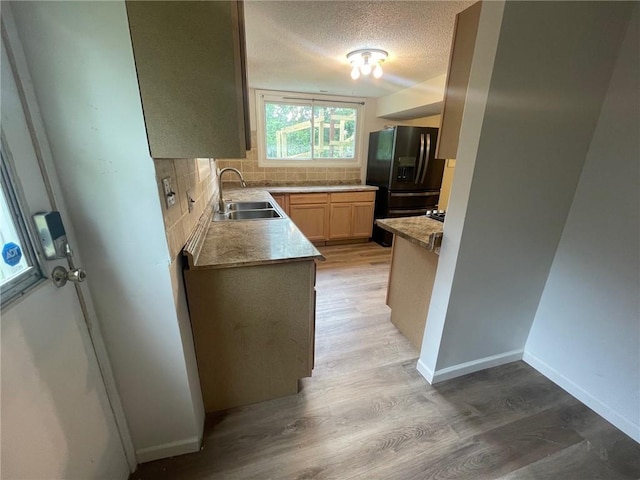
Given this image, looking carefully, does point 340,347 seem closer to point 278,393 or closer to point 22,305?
point 278,393

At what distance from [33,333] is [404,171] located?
3900mm

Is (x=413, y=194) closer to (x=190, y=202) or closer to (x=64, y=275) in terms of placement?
(x=190, y=202)

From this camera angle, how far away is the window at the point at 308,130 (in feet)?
12.8

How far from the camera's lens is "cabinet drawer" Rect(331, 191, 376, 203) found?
3912 millimetres

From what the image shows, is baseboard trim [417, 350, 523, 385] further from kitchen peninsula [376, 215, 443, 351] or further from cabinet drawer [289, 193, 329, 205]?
cabinet drawer [289, 193, 329, 205]

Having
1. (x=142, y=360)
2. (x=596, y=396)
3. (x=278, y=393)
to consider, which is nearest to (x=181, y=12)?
(x=142, y=360)

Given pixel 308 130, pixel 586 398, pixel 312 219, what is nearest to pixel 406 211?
pixel 312 219

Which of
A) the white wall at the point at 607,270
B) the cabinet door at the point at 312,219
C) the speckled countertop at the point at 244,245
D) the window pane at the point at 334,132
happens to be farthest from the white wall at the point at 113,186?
the window pane at the point at 334,132

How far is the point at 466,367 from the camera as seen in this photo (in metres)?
1.69

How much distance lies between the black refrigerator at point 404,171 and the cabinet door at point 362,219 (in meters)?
0.13

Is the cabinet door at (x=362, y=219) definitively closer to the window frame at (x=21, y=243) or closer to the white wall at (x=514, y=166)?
the white wall at (x=514, y=166)

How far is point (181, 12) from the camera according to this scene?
77cm

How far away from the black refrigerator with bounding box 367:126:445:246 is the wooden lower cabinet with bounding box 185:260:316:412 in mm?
2933

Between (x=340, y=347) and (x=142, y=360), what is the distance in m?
1.27
